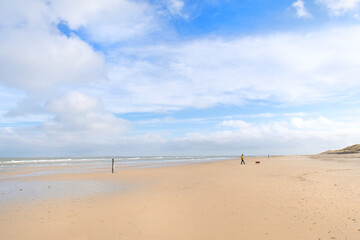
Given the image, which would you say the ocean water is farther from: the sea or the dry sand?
the dry sand

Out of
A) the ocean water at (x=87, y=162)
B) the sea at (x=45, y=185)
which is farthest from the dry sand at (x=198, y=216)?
the ocean water at (x=87, y=162)

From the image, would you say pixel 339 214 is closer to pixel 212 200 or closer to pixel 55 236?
pixel 212 200

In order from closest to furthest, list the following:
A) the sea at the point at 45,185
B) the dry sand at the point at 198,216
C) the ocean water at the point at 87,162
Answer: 1. the dry sand at the point at 198,216
2. the sea at the point at 45,185
3. the ocean water at the point at 87,162

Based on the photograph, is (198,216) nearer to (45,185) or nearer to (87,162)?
(45,185)

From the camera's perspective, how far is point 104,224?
906cm

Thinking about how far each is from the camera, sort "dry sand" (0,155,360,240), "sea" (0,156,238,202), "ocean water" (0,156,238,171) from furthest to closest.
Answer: "ocean water" (0,156,238,171) < "sea" (0,156,238,202) < "dry sand" (0,155,360,240)

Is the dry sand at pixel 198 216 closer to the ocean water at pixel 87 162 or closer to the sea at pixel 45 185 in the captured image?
the sea at pixel 45 185

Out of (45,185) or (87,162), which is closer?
(45,185)

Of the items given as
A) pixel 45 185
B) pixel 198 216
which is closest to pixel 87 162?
pixel 45 185

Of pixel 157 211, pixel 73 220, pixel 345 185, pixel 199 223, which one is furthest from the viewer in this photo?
pixel 345 185

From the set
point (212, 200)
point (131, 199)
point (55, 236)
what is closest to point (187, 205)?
point (212, 200)

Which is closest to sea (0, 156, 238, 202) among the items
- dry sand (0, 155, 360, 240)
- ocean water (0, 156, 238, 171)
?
dry sand (0, 155, 360, 240)

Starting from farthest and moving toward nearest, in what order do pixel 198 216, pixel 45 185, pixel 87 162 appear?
pixel 87 162 → pixel 45 185 → pixel 198 216

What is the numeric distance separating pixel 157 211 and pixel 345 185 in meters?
11.5
